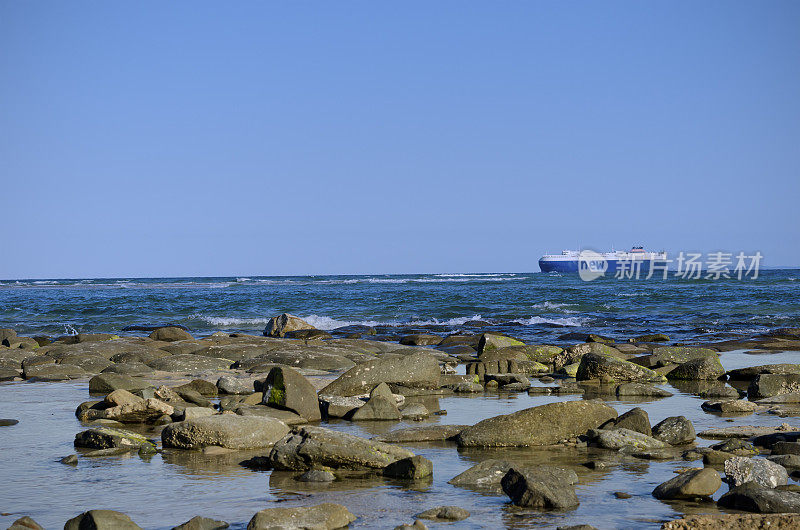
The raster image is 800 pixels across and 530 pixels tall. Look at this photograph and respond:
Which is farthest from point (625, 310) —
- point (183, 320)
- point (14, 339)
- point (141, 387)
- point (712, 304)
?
point (141, 387)

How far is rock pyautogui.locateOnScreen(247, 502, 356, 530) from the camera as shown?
4848 millimetres

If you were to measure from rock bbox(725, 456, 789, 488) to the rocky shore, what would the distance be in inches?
0.5

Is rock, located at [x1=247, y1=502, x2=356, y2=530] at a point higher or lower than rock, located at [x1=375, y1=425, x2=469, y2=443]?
higher

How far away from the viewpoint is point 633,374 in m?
13.5

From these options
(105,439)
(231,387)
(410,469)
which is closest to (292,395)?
(105,439)

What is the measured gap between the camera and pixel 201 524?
16.0 ft

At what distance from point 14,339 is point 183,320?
13129 millimetres

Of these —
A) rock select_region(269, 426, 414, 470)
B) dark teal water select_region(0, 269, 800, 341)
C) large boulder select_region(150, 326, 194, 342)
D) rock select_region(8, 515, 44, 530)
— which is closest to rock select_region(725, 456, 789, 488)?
rock select_region(269, 426, 414, 470)

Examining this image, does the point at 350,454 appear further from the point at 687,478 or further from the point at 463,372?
the point at 463,372

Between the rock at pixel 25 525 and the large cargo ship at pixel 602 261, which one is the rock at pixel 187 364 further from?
the large cargo ship at pixel 602 261

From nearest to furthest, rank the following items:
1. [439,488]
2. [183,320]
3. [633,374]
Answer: [439,488] < [633,374] < [183,320]

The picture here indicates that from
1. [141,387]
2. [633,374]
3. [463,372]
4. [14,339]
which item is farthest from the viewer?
[14,339]

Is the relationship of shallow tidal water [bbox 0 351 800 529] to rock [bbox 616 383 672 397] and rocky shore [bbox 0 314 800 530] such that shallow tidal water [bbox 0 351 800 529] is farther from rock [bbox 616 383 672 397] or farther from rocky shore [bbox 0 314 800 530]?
rock [bbox 616 383 672 397]

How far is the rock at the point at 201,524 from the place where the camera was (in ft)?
15.9
